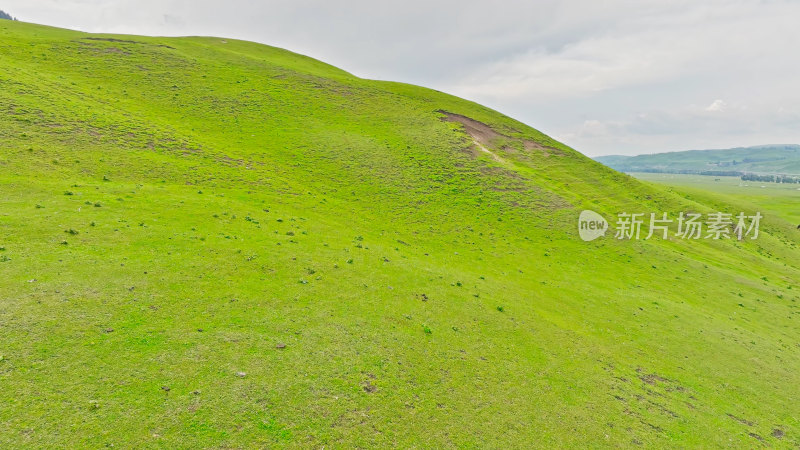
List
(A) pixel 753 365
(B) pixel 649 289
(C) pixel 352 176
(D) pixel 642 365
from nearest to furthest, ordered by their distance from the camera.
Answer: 1. (D) pixel 642 365
2. (A) pixel 753 365
3. (B) pixel 649 289
4. (C) pixel 352 176

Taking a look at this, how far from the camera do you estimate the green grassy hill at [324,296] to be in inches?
514

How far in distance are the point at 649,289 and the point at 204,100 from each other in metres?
68.1

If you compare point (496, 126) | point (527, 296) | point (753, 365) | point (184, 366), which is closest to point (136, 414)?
point (184, 366)

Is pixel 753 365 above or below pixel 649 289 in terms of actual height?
below

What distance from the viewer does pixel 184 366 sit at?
1381 cm

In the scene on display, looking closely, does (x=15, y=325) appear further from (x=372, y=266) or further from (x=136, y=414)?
(x=372, y=266)

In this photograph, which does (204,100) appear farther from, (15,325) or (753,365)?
(753,365)

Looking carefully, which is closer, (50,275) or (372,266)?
(50,275)

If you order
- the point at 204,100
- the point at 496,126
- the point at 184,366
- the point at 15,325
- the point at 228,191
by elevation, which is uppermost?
the point at 496,126

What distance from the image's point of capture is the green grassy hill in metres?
13.1

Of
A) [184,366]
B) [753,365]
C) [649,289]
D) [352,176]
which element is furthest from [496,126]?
[184,366]

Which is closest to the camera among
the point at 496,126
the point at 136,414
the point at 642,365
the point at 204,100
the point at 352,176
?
the point at 136,414

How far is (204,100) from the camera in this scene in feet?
184

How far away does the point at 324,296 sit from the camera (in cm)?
2142
